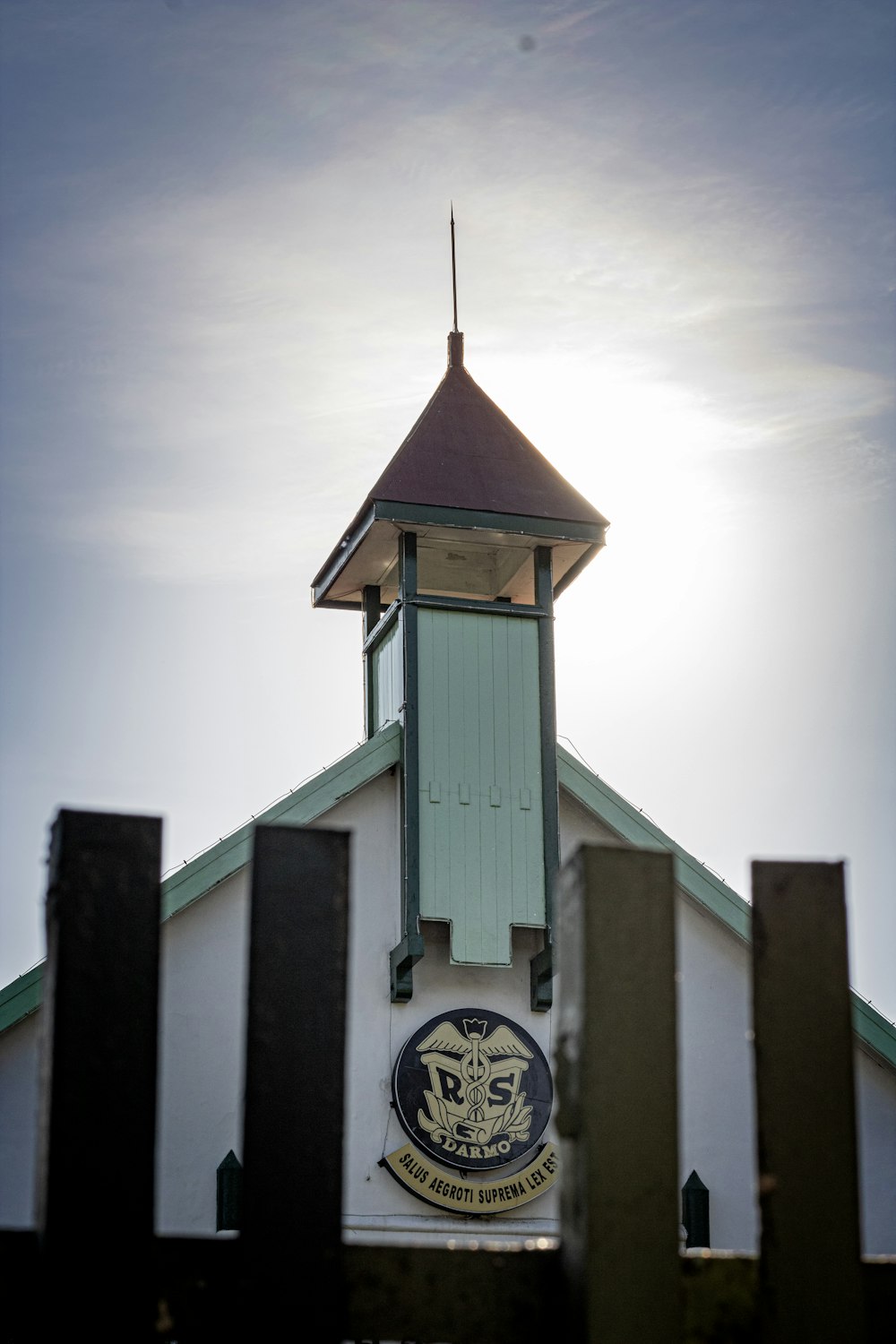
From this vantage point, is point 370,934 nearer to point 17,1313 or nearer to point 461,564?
point 461,564

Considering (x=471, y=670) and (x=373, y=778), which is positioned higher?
(x=471, y=670)

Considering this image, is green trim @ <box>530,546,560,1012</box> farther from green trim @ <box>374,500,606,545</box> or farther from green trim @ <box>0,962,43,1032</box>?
green trim @ <box>0,962,43,1032</box>

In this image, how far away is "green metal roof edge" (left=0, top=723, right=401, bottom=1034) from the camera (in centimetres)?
1080

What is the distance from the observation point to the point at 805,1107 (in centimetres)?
329

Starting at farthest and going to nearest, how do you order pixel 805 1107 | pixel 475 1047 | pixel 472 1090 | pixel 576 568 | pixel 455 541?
pixel 576 568
pixel 455 541
pixel 475 1047
pixel 472 1090
pixel 805 1107

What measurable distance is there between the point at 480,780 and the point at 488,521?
207 centimetres

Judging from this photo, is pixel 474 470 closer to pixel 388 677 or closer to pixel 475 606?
pixel 475 606

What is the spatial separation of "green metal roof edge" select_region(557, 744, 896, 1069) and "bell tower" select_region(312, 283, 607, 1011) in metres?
0.32

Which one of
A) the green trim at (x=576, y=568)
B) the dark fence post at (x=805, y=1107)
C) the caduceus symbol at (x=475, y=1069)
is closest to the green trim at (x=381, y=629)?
the green trim at (x=576, y=568)

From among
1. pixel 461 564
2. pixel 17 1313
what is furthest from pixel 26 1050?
pixel 17 1313

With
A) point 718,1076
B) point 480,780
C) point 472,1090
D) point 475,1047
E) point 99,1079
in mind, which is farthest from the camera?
point 480,780

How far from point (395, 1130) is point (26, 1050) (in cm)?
255

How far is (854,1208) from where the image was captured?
10.7 ft

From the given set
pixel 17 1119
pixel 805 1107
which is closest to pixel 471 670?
pixel 17 1119
